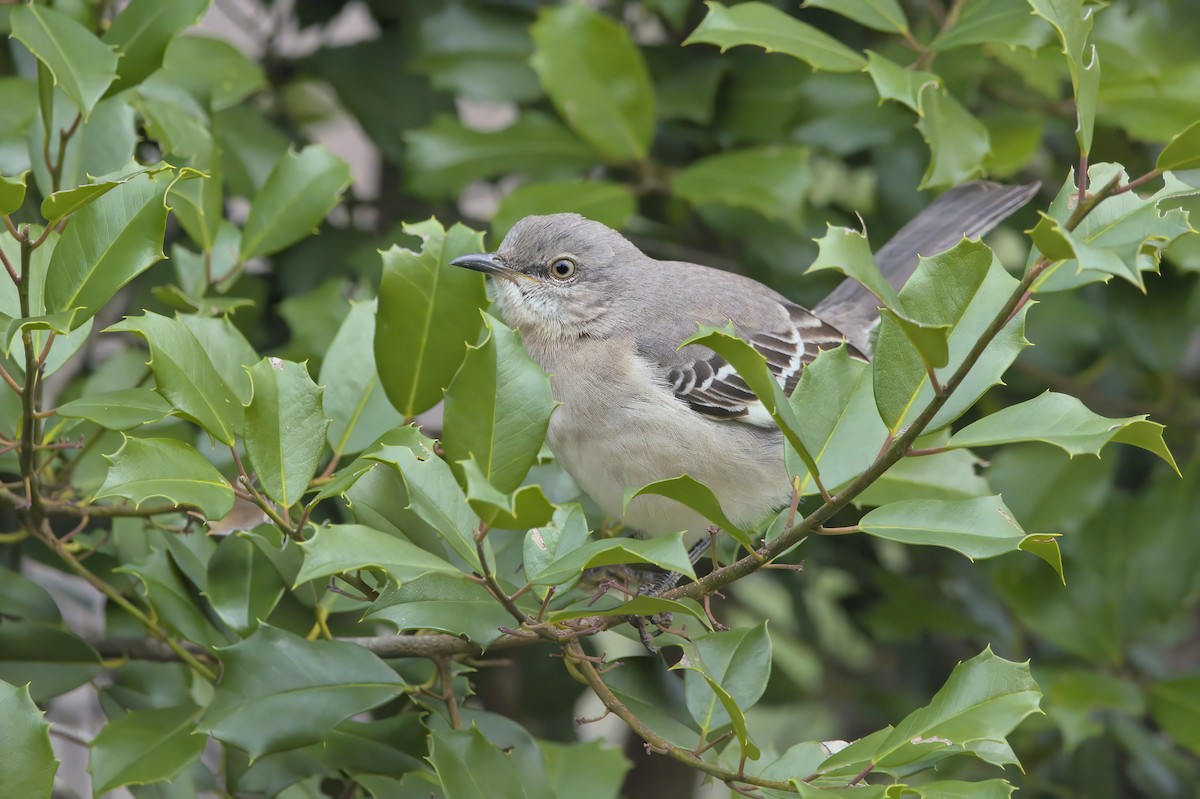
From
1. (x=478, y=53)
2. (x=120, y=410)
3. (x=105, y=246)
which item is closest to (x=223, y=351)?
(x=120, y=410)

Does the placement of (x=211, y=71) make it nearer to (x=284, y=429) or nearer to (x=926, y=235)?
(x=284, y=429)

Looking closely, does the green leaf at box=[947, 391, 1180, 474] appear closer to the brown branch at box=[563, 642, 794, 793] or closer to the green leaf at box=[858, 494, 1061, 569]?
the green leaf at box=[858, 494, 1061, 569]

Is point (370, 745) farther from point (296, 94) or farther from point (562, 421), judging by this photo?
point (296, 94)

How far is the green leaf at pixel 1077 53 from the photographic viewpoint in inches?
66.7

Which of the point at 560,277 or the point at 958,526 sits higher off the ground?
the point at 958,526

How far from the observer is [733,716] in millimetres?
1886

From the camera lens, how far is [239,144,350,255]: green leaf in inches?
108

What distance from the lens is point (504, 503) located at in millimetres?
1584

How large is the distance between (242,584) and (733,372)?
1.36 m

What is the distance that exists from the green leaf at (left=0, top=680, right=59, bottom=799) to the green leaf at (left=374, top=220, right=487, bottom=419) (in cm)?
85

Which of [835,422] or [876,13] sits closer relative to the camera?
[835,422]

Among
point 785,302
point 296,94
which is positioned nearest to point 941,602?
point 785,302

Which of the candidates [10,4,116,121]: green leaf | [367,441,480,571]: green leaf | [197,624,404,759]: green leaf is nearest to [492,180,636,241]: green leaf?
[10,4,116,121]: green leaf

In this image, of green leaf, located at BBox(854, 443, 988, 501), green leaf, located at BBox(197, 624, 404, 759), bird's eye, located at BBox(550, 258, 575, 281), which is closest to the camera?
green leaf, located at BBox(197, 624, 404, 759)
